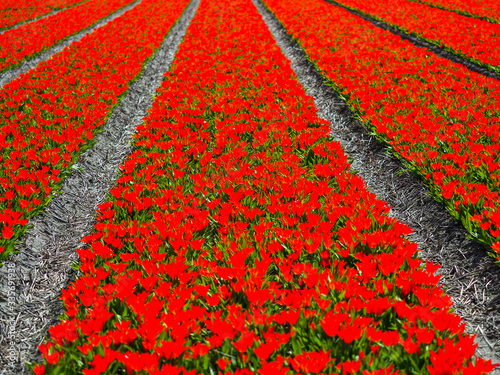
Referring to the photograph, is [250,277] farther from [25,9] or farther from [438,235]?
[25,9]

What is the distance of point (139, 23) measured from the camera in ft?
44.8

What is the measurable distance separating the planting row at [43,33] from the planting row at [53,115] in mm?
1411

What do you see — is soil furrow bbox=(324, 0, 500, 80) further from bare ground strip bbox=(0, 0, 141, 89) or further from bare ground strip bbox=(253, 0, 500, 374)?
bare ground strip bbox=(0, 0, 141, 89)

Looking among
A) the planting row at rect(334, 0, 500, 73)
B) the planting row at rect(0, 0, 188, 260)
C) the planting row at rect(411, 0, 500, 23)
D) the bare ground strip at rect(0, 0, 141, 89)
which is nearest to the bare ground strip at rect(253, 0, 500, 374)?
the planting row at rect(0, 0, 188, 260)

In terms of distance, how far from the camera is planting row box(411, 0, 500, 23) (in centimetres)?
1228

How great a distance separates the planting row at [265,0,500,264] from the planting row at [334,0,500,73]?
1.05m

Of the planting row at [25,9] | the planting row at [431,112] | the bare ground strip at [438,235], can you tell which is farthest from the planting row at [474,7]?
the planting row at [25,9]

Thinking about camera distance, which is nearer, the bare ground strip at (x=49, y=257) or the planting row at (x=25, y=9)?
the bare ground strip at (x=49, y=257)

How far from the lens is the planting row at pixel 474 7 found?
1228cm

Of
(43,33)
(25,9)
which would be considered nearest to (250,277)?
(43,33)

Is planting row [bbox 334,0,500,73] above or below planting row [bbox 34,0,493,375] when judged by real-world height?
above

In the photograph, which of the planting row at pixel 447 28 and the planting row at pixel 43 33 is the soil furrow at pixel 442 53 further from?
the planting row at pixel 43 33

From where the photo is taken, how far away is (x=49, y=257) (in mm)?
3328

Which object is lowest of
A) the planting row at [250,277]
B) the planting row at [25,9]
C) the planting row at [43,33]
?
the planting row at [250,277]
